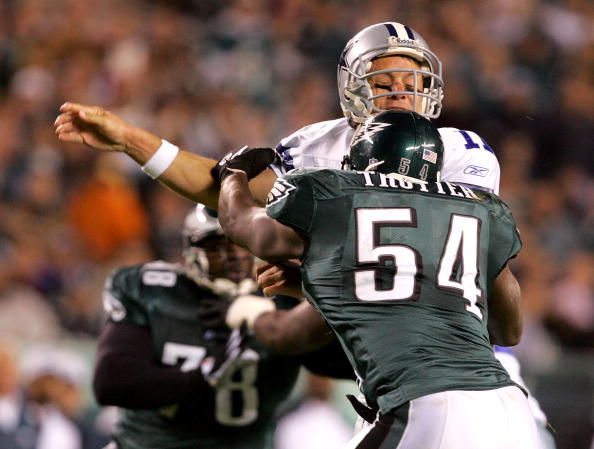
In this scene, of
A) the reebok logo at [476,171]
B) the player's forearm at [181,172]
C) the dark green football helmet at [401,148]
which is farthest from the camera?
the player's forearm at [181,172]

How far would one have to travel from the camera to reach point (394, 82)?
341 centimetres

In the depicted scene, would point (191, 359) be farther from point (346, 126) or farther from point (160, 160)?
point (346, 126)

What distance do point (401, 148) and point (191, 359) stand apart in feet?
6.07

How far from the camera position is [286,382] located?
4.43 meters

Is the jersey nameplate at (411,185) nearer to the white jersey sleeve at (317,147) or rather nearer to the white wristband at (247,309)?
the white jersey sleeve at (317,147)

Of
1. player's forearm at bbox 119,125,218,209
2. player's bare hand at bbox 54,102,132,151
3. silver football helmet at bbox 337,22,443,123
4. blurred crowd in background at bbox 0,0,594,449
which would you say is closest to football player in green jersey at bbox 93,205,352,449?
player's forearm at bbox 119,125,218,209

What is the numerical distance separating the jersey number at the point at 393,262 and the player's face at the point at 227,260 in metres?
1.66

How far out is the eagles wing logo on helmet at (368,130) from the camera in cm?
294

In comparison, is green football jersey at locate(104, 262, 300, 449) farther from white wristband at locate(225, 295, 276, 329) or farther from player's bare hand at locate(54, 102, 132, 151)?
player's bare hand at locate(54, 102, 132, 151)

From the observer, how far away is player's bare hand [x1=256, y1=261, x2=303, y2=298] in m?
3.17

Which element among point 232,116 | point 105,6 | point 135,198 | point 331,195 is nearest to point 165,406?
point 331,195

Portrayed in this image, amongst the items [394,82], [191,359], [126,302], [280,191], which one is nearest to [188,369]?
[191,359]

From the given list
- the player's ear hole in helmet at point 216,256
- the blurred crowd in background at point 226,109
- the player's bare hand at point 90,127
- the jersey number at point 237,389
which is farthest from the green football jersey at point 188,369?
the blurred crowd in background at point 226,109

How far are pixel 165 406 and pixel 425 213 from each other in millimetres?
1714
